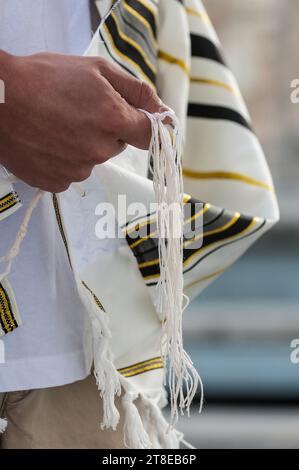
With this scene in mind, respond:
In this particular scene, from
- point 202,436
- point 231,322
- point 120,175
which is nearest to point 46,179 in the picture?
point 120,175

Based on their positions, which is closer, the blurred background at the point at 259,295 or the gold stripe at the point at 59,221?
the gold stripe at the point at 59,221

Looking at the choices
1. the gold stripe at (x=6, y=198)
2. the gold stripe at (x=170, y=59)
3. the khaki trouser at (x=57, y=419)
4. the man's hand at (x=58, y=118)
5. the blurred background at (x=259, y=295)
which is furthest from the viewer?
the blurred background at (x=259, y=295)

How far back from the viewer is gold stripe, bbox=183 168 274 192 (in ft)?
3.99

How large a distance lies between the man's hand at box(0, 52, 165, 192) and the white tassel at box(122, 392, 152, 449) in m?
0.35

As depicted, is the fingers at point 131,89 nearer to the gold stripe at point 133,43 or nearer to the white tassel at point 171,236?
the white tassel at point 171,236

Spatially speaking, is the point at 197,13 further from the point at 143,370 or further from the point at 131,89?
the point at 143,370

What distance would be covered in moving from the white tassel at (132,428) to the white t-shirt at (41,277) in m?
0.08

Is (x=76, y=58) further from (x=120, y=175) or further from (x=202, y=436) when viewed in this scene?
(x=202, y=436)

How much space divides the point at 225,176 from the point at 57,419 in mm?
424

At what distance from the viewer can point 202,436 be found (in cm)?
311

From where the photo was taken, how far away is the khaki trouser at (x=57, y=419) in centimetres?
105

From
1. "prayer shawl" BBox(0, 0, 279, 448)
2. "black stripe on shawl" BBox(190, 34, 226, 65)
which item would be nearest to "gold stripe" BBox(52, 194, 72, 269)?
"prayer shawl" BBox(0, 0, 279, 448)

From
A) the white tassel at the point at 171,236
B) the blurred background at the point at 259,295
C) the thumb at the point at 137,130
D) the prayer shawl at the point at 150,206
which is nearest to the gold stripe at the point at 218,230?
the prayer shawl at the point at 150,206

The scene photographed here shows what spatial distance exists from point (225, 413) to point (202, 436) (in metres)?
0.17
